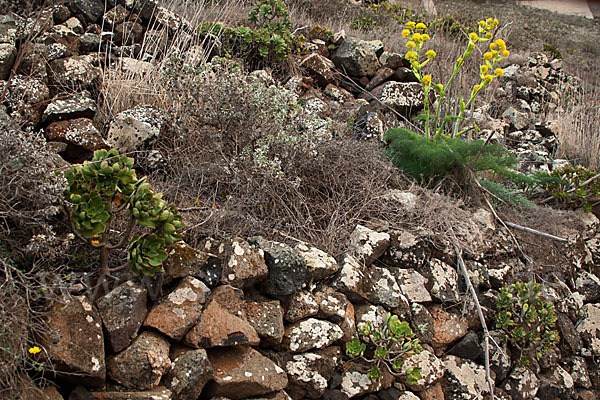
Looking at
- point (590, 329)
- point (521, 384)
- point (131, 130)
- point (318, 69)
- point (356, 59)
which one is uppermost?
point (356, 59)

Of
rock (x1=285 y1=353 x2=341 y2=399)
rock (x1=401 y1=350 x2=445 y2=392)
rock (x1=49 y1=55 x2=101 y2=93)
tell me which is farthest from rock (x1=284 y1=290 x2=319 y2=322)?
rock (x1=49 y1=55 x2=101 y2=93)

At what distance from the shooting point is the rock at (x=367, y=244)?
3.29 metres

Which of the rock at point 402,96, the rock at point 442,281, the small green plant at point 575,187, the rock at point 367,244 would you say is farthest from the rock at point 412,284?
the rock at point 402,96

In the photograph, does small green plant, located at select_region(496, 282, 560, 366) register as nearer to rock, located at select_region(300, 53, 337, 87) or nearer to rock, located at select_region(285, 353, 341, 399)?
rock, located at select_region(285, 353, 341, 399)

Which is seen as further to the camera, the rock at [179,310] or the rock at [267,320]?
the rock at [267,320]

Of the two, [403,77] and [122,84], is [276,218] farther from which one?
[403,77]

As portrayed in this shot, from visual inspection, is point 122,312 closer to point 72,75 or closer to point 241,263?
point 241,263

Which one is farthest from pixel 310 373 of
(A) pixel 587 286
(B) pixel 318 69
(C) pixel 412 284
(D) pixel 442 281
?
(B) pixel 318 69

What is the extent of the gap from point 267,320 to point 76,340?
3.10 feet

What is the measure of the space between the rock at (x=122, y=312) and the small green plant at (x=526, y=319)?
2494 millimetres

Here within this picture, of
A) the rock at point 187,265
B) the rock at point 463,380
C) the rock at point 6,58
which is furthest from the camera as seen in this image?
the rock at point 463,380

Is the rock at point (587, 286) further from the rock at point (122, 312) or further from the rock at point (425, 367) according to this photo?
the rock at point (122, 312)

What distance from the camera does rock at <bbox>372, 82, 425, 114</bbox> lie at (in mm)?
5239

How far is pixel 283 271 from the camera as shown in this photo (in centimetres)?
279
